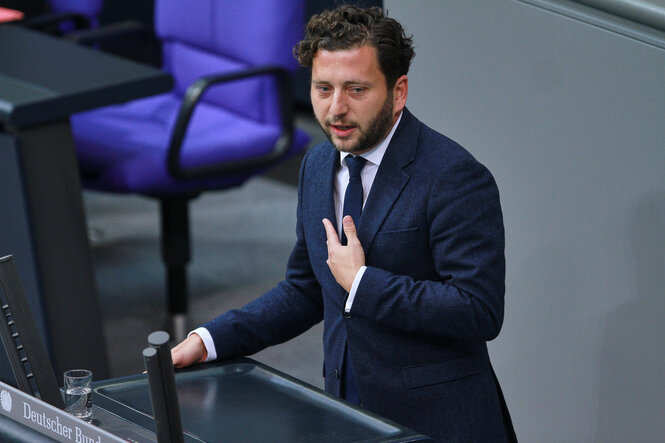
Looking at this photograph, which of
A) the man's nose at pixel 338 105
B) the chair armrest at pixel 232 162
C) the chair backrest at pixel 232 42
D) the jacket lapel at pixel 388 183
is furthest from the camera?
the chair backrest at pixel 232 42

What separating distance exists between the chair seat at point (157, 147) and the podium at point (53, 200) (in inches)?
16.3

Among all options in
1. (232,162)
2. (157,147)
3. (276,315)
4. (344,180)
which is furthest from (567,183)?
(157,147)

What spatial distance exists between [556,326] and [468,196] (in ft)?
2.14

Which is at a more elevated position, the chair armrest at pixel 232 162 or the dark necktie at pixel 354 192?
the dark necktie at pixel 354 192

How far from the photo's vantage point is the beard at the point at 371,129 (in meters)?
1.75

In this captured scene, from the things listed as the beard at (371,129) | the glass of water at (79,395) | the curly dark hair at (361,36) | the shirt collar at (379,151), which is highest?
the curly dark hair at (361,36)

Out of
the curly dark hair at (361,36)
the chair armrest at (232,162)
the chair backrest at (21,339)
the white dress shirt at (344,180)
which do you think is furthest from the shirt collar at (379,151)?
the chair armrest at (232,162)

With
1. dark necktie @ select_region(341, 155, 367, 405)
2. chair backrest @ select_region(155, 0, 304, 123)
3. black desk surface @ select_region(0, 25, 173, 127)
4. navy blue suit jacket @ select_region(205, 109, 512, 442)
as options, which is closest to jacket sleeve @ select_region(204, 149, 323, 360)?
navy blue suit jacket @ select_region(205, 109, 512, 442)

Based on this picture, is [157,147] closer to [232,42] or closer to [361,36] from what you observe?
[232,42]

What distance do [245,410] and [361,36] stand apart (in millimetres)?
549

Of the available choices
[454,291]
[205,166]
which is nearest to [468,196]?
[454,291]

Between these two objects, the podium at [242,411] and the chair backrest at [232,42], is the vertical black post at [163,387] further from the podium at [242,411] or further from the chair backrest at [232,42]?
the chair backrest at [232,42]

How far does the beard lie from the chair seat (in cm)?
200

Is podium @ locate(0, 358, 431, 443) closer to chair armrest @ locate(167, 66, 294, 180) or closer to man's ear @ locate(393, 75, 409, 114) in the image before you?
man's ear @ locate(393, 75, 409, 114)
